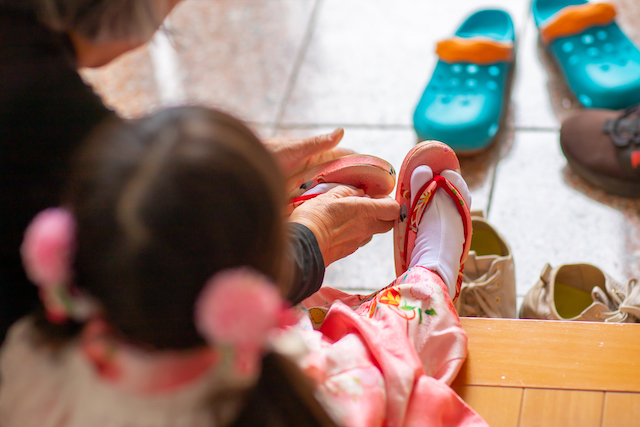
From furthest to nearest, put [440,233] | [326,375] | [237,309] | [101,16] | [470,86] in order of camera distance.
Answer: [470,86]
[440,233]
[326,375]
[101,16]
[237,309]

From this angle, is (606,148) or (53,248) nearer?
(53,248)

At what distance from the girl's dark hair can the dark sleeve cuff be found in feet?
0.94

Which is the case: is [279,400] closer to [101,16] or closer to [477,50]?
[101,16]

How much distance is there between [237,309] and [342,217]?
0.46m

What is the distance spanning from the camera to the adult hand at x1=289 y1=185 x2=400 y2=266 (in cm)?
77

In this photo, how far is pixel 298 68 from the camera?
162cm

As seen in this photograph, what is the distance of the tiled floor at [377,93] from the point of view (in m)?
1.16

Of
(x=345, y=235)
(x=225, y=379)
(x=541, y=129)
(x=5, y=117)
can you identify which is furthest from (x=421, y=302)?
(x=541, y=129)

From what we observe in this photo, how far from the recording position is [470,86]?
1.32 m

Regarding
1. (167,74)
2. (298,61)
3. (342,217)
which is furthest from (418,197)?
(167,74)

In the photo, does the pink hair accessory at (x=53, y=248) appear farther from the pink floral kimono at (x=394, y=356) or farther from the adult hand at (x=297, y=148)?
the adult hand at (x=297, y=148)

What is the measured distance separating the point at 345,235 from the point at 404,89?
81 centimetres

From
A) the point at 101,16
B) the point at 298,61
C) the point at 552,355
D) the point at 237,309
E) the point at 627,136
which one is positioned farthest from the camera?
the point at 298,61

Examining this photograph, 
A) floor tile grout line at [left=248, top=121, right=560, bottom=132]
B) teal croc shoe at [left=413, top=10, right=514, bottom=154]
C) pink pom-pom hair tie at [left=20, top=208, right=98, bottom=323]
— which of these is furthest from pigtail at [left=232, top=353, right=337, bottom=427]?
floor tile grout line at [left=248, top=121, right=560, bottom=132]
